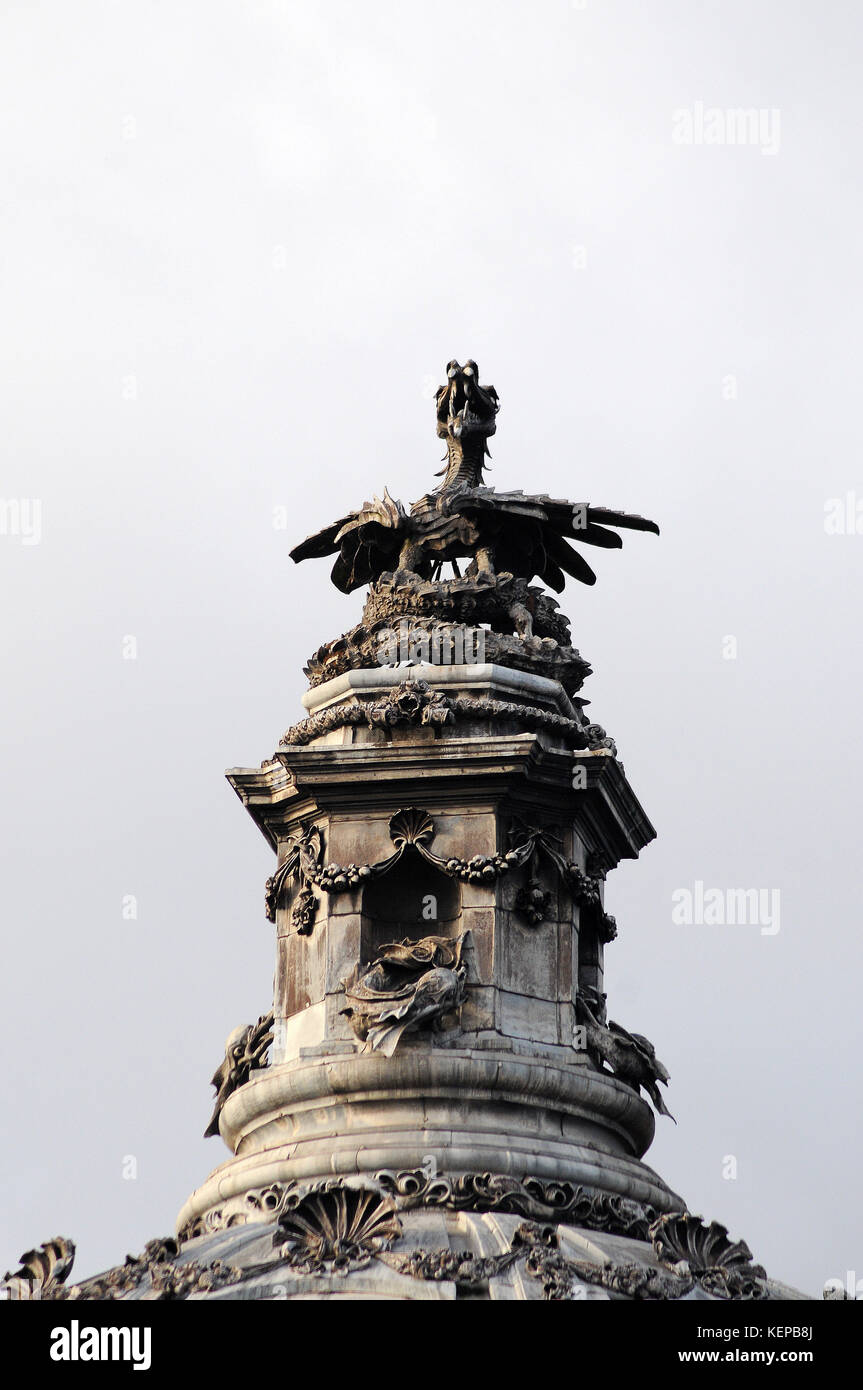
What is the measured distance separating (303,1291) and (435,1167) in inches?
140

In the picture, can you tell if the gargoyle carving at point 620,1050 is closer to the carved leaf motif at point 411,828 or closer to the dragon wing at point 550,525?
the carved leaf motif at point 411,828

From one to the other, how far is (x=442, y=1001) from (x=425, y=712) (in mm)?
4980

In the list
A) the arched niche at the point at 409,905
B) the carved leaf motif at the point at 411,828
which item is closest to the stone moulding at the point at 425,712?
the carved leaf motif at the point at 411,828

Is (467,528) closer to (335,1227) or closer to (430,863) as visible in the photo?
(430,863)

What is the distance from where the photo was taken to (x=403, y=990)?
47438 millimetres

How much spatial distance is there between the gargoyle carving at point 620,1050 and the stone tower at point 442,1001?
0.22ft

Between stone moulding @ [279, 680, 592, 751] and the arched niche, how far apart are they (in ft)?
7.39

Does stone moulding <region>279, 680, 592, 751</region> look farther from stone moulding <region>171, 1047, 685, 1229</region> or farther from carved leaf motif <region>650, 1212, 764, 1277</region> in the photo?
carved leaf motif <region>650, 1212, 764, 1277</region>

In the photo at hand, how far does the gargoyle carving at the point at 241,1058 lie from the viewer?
50531 millimetres

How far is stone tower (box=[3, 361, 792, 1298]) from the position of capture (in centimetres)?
4428
